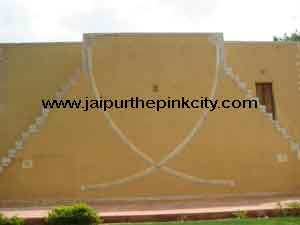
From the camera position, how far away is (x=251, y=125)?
13.1 metres

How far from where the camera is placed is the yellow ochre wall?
40.7ft

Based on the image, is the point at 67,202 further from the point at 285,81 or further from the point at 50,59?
the point at 285,81

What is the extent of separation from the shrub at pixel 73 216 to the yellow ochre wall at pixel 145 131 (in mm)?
3823

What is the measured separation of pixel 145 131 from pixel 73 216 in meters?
4.93

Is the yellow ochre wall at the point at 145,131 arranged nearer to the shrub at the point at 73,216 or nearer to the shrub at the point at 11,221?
the shrub at the point at 73,216

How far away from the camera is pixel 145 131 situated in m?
12.8

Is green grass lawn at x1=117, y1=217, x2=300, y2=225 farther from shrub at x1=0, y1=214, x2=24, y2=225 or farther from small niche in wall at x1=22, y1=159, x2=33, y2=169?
small niche in wall at x1=22, y1=159, x2=33, y2=169

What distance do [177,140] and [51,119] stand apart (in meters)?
4.03

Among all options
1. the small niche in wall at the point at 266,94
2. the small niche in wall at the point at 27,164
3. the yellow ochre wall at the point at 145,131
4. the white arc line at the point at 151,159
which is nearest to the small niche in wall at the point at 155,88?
the yellow ochre wall at the point at 145,131

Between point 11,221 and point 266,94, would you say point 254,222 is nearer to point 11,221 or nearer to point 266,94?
→ point 11,221

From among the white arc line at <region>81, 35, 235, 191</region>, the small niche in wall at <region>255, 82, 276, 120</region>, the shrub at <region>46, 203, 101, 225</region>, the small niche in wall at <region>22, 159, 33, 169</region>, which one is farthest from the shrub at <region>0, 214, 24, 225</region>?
the small niche in wall at <region>255, 82, 276, 120</region>

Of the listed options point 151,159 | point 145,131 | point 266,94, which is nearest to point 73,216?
point 151,159

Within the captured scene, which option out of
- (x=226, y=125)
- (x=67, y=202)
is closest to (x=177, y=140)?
(x=226, y=125)

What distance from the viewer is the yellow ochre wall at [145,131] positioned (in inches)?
489
